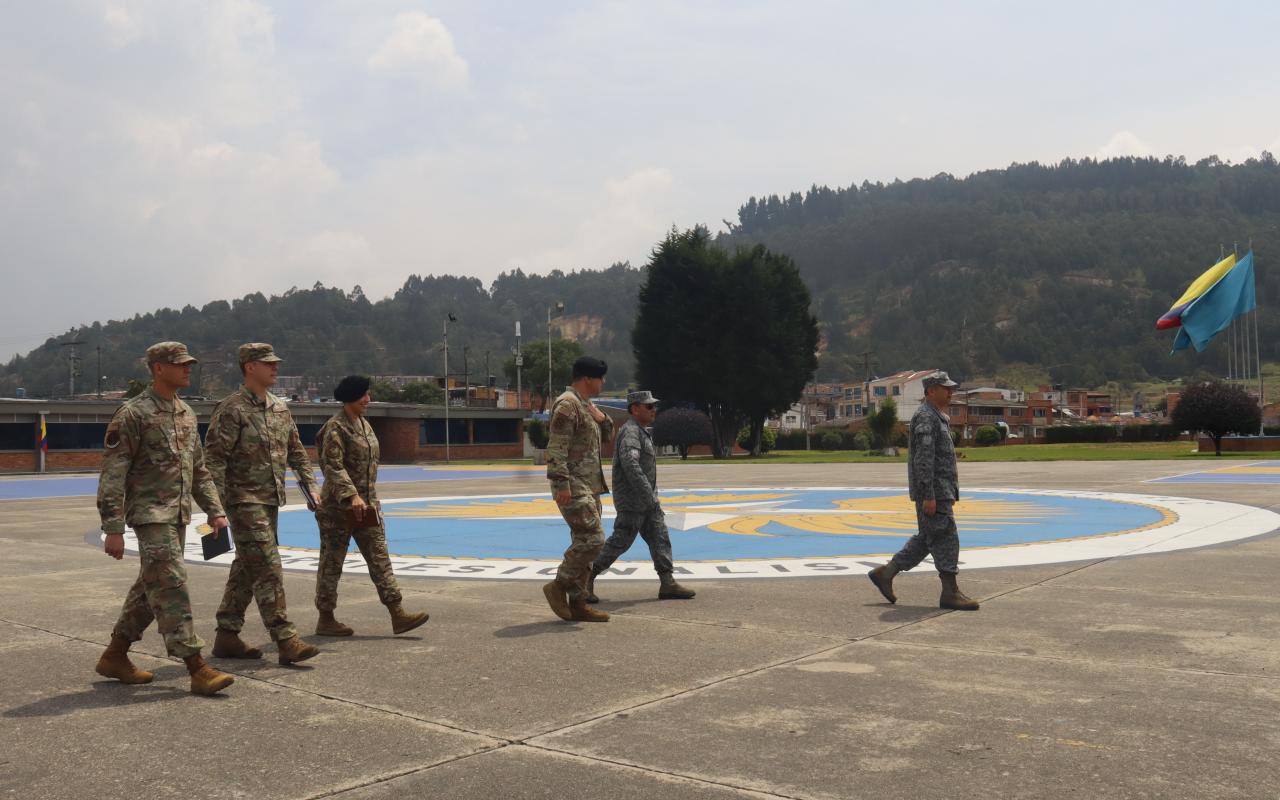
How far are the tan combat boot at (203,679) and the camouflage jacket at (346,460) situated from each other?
1661mm

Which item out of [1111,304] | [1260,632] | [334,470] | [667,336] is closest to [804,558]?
[1260,632]

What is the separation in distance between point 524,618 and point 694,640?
5.25 ft

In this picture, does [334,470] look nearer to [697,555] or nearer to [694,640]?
[694,640]

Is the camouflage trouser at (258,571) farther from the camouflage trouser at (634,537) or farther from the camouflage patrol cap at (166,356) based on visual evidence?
the camouflage trouser at (634,537)

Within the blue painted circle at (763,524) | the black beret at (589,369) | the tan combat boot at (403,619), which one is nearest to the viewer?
the tan combat boot at (403,619)

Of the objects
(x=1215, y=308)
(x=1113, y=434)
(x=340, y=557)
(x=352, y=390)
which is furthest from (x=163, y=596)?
(x=1113, y=434)

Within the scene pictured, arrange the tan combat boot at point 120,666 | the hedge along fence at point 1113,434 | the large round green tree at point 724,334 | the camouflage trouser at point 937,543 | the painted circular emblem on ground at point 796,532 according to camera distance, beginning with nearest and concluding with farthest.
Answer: the tan combat boot at point 120,666
the camouflage trouser at point 937,543
the painted circular emblem on ground at point 796,532
the large round green tree at point 724,334
the hedge along fence at point 1113,434

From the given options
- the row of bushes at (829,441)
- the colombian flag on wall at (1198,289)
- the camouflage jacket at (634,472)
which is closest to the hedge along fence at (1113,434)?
the row of bushes at (829,441)

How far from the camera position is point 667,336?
60531mm

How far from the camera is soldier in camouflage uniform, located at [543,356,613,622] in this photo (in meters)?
7.76

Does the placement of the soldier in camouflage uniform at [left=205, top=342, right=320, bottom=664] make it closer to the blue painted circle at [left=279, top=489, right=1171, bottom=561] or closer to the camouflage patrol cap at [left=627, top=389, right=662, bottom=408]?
the camouflage patrol cap at [left=627, top=389, right=662, bottom=408]

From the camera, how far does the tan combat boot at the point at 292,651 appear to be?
20.9ft

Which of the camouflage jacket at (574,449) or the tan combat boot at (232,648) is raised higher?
the camouflage jacket at (574,449)

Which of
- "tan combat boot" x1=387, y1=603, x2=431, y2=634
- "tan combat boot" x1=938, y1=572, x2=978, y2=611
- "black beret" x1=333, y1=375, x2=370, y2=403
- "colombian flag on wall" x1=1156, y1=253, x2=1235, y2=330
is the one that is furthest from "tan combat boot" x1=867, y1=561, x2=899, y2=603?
"colombian flag on wall" x1=1156, y1=253, x2=1235, y2=330
